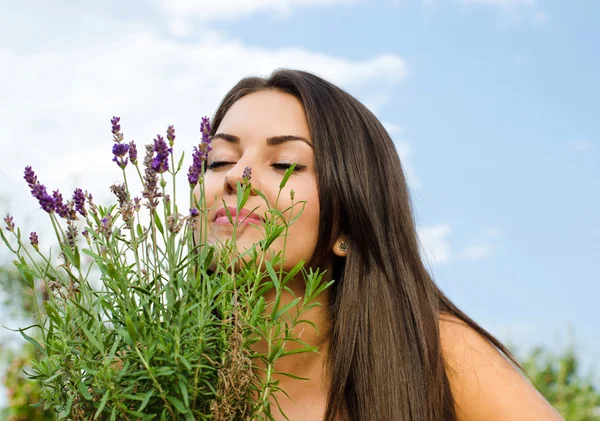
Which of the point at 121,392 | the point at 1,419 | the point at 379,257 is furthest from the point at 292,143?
the point at 1,419

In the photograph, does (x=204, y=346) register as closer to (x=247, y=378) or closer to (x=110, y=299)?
(x=247, y=378)

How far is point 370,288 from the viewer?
226 cm

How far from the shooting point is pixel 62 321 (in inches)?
52.3

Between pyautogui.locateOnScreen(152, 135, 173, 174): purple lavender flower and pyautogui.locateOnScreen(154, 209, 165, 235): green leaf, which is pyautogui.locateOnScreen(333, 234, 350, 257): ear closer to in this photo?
pyautogui.locateOnScreen(154, 209, 165, 235): green leaf

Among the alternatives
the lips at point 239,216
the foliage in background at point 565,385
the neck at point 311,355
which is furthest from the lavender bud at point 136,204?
the foliage in background at point 565,385

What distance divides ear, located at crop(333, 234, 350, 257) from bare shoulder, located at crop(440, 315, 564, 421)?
0.50 meters

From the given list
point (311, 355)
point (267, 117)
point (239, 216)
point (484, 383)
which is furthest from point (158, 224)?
point (484, 383)

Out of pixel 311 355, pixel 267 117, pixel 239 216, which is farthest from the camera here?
pixel 311 355

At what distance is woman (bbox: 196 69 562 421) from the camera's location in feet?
6.97

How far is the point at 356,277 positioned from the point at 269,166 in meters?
0.50

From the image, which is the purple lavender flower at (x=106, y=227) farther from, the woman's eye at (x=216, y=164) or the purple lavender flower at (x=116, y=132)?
the woman's eye at (x=216, y=164)

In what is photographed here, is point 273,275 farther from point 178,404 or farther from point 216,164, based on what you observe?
point 216,164

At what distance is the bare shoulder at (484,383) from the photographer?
2.15m

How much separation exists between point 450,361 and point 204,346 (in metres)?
1.34
